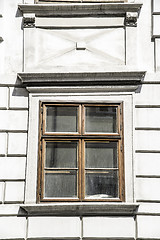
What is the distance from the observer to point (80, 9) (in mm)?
8641

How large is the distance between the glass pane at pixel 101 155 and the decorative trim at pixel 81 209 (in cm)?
82

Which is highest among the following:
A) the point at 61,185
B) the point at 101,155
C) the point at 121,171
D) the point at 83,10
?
the point at 83,10

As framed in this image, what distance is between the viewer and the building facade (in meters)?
7.93

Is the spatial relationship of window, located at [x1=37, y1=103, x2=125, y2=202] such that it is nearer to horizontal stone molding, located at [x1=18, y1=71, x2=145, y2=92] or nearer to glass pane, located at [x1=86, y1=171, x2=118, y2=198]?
glass pane, located at [x1=86, y1=171, x2=118, y2=198]

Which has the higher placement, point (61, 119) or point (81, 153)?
point (61, 119)

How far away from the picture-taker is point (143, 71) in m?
8.27

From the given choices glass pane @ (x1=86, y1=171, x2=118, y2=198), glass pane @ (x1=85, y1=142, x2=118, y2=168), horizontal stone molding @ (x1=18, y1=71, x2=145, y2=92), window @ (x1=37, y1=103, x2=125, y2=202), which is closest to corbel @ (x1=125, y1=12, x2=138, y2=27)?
horizontal stone molding @ (x1=18, y1=71, x2=145, y2=92)

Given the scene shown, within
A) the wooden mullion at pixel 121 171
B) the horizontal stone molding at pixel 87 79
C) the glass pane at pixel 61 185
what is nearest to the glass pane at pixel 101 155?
the wooden mullion at pixel 121 171

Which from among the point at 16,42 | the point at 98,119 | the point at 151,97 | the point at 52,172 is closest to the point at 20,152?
the point at 52,172

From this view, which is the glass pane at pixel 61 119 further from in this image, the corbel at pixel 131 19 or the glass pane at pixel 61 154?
the corbel at pixel 131 19

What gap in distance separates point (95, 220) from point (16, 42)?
4.06 metres

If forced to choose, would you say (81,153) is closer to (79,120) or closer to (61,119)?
(79,120)

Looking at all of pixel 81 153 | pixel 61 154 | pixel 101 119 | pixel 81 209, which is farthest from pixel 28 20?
pixel 81 209

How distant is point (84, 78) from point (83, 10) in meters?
1.52
